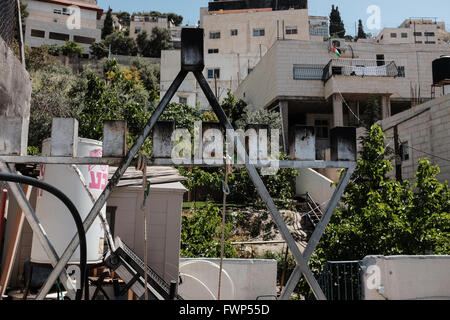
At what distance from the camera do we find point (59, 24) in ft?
166

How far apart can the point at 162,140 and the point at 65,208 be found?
6.41 ft

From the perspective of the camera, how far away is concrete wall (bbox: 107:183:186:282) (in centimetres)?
617

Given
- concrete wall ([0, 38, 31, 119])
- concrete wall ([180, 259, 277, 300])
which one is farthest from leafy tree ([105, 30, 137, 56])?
concrete wall ([0, 38, 31, 119])

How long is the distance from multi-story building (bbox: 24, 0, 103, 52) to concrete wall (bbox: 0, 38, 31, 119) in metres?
49.8

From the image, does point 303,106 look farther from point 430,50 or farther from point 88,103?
point 88,103

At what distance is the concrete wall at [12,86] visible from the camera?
430 centimetres

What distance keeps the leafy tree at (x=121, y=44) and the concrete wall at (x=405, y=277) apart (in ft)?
166

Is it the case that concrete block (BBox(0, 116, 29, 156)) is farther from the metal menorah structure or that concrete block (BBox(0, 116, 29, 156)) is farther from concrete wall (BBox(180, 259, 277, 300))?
concrete wall (BBox(180, 259, 277, 300))

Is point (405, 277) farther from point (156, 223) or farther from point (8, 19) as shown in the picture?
point (8, 19)

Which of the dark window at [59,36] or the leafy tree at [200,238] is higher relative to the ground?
the dark window at [59,36]

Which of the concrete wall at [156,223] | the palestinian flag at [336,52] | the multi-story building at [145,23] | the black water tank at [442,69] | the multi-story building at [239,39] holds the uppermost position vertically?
the multi-story building at [145,23]

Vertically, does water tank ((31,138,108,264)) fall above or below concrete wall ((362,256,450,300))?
above

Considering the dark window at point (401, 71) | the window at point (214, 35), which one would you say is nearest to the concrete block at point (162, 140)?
the dark window at point (401, 71)

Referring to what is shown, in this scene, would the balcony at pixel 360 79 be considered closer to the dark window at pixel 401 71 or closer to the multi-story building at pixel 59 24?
the dark window at pixel 401 71
